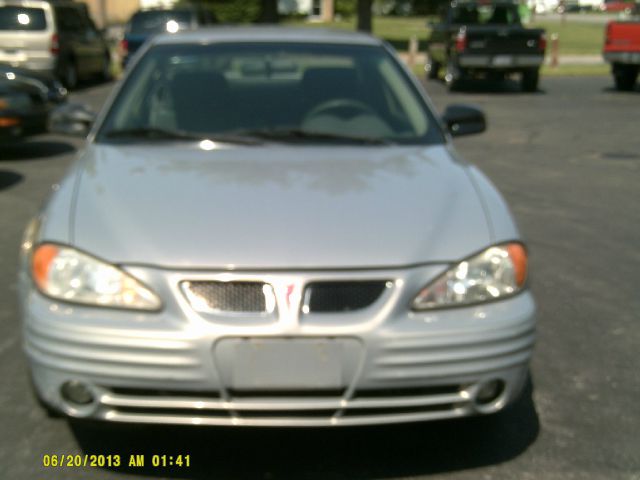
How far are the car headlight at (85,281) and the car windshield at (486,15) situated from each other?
66.6ft

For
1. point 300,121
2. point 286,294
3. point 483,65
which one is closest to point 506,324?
point 286,294

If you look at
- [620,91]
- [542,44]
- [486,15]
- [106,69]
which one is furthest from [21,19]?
[620,91]

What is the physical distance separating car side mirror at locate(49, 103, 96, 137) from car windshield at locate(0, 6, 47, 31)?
52.5ft

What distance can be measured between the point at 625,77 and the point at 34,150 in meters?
13.6

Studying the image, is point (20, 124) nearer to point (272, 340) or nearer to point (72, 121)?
point (72, 121)

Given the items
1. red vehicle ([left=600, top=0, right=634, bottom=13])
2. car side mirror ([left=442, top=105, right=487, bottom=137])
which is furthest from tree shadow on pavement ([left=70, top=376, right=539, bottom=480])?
red vehicle ([left=600, top=0, right=634, bottom=13])

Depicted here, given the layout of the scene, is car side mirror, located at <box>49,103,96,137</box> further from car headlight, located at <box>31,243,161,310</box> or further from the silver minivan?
the silver minivan

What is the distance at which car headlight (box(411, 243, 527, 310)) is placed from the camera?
3.37 meters

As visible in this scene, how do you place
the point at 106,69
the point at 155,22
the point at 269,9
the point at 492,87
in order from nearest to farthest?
the point at 492,87 → the point at 155,22 → the point at 106,69 → the point at 269,9

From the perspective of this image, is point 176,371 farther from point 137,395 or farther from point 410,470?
point 410,470

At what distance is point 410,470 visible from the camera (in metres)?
3.58

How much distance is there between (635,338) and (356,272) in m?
2.44

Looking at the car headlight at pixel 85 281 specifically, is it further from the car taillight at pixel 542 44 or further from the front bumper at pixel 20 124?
the car taillight at pixel 542 44

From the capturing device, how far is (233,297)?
10.7ft
